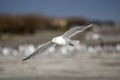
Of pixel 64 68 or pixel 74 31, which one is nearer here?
pixel 74 31

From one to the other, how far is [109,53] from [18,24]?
10978mm

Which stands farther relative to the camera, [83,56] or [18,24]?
[18,24]

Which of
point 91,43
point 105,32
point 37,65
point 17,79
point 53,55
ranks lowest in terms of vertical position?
point 17,79

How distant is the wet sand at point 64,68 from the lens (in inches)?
556

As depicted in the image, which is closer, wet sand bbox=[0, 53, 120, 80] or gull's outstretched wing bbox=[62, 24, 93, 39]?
gull's outstretched wing bbox=[62, 24, 93, 39]

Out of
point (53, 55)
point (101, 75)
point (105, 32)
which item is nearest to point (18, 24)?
point (105, 32)

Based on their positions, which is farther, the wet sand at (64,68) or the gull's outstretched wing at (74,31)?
the wet sand at (64,68)

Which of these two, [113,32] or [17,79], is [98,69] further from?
[113,32]

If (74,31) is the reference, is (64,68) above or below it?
above

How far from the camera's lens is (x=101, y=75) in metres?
14.1

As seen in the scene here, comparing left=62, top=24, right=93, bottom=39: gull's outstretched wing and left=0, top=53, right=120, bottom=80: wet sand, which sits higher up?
left=0, top=53, right=120, bottom=80: wet sand

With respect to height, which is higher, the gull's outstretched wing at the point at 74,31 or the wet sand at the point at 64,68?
the wet sand at the point at 64,68

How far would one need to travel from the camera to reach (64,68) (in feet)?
51.1

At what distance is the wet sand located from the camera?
14125mm
